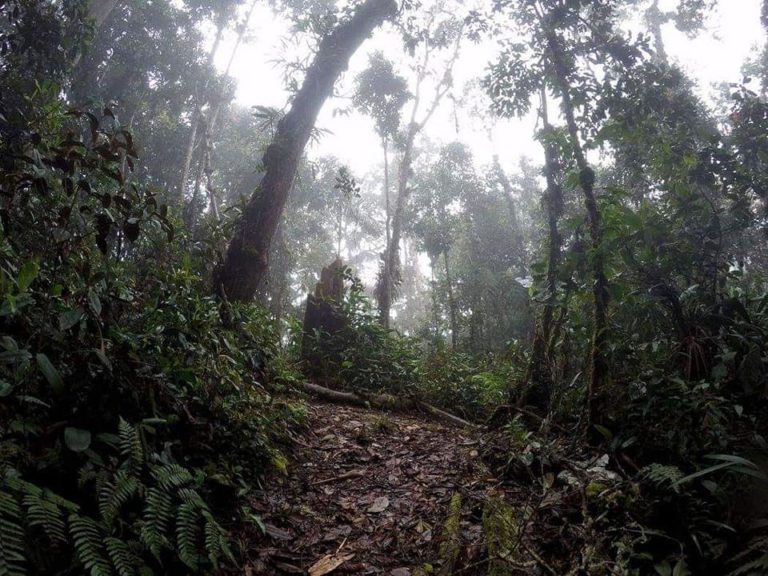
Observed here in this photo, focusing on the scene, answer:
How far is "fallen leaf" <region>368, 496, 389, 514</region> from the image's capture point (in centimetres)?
291

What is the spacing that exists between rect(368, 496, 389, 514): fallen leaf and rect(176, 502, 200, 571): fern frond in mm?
1198

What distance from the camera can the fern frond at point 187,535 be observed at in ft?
5.86

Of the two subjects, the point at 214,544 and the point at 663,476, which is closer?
the point at 214,544

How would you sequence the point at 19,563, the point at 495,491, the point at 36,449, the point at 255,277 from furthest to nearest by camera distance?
1. the point at 255,277
2. the point at 495,491
3. the point at 36,449
4. the point at 19,563

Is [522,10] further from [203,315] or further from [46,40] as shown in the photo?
[46,40]

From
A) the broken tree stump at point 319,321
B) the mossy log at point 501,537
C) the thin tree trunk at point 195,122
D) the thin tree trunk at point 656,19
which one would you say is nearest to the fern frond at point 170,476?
the mossy log at point 501,537

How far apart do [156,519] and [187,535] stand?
15cm

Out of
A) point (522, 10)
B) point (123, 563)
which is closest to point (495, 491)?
Result: point (123, 563)

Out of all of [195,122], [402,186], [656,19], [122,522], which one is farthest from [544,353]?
[656,19]

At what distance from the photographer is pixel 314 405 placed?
17.8 ft

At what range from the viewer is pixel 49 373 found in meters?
1.94

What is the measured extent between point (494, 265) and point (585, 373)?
1699 cm

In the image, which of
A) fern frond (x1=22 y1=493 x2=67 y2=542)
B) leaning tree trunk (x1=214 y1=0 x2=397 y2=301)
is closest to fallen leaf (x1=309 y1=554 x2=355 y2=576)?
fern frond (x1=22 y1=493 x2=67 y2=542)

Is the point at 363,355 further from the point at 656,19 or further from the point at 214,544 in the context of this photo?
the point at 656,19
